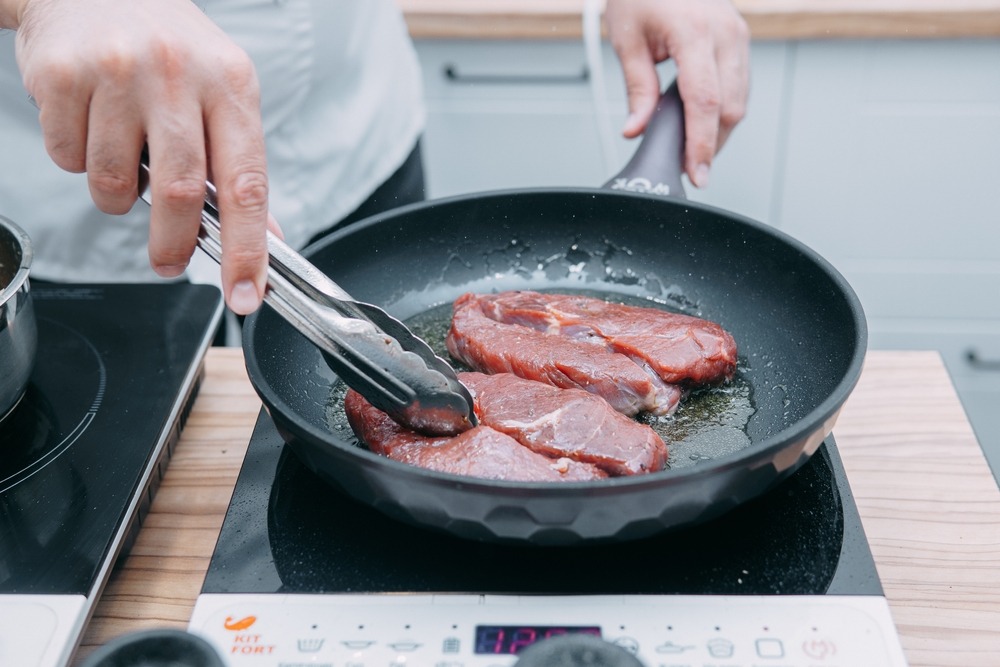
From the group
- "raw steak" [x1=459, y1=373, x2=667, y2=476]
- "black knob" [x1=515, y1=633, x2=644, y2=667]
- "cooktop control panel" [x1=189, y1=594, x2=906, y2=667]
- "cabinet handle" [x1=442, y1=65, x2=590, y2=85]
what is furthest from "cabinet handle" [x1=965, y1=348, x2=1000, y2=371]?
"black knob" [x1=515, y1=633, x2=644, y2=667]

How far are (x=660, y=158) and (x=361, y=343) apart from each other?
686 mm

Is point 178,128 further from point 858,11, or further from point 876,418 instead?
point 858,11

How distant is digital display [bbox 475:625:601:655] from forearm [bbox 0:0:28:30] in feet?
2.44

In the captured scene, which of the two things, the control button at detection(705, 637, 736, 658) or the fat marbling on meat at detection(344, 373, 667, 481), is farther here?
the fat marbling on meat at detection(344, 373, 667, 481)

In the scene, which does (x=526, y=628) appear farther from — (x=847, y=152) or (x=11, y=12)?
(x=847, y=152)

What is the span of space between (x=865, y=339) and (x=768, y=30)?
1.34 m

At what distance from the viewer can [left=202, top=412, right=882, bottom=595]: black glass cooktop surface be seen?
2.71 feet

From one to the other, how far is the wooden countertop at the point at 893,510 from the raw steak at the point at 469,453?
0.19 meters

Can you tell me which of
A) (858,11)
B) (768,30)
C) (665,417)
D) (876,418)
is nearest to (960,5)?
(858,11)

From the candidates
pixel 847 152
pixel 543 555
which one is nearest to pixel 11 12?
pixel 543 555

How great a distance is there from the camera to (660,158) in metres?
1.40

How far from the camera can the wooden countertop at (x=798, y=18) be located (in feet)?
6.65

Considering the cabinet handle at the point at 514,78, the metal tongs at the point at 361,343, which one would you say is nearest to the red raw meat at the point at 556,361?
the metal tongs at the point at 361,343

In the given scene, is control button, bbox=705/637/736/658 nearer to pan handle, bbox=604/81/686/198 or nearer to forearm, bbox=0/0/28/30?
pan handle, bbox=604/81/686/198
